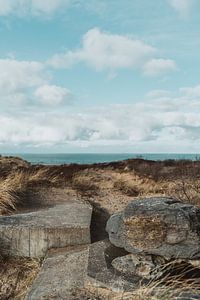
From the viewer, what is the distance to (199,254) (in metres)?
5.24

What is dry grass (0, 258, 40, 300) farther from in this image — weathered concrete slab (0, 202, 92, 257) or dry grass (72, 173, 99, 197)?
dry grass (72, 173, 99, 197)

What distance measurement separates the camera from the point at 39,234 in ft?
22.5

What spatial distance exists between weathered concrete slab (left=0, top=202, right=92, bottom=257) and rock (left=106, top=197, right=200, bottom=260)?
Result: 1.48 m

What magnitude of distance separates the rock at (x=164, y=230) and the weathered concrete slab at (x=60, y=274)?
27.8 inches


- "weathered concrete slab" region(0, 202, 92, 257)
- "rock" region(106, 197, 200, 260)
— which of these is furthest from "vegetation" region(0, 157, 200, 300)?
"rock" region(106, 197, 200, 260)

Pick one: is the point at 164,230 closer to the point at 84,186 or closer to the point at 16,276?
the point at 16,276

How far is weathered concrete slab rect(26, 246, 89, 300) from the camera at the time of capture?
509 centimetres

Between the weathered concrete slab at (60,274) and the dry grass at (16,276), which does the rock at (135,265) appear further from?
the dry grass at (16,276)

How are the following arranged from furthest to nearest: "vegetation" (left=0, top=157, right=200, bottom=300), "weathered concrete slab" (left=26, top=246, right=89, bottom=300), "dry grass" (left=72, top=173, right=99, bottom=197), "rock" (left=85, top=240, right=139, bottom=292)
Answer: "dry grass" (left=72, top=173, right=99, bottom=197), "weathered concrete slab" (left=26, top=246, right=89, bottom=300), "rock" (left=85, top=240, right=139, bottom=292), "vegetation" (left=0, top=157, right=200, bottom=300)

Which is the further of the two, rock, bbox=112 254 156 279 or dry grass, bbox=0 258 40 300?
dry grass, bbox=0 258 40 300

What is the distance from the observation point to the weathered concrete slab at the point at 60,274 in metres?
5.09

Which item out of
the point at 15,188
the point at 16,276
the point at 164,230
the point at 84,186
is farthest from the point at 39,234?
the point at 84,186

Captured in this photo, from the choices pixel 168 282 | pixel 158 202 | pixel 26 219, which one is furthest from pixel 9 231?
pixel 168 282

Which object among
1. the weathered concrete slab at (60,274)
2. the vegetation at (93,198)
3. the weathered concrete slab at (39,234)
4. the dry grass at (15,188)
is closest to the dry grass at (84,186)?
the vegetation at (93,198)
